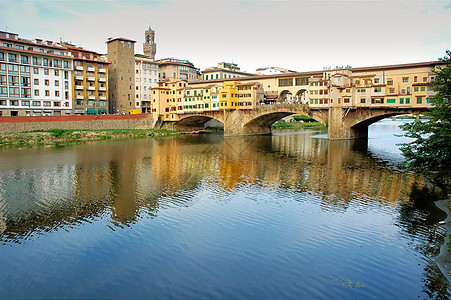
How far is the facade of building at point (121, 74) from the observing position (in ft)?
252

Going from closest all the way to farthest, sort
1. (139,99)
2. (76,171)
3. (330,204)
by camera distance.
A: (330,204) → (76,171) → (139,99)

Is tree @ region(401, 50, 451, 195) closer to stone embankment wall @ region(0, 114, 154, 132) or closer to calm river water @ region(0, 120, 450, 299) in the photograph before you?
calm river water @ region(0, 120, 450, 299)

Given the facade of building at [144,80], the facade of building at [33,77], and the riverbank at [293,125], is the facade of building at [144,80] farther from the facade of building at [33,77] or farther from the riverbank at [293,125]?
the riverbank at [293,125]

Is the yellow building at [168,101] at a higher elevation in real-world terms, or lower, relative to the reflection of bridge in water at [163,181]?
higher

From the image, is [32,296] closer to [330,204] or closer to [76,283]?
Answer: [76,283]

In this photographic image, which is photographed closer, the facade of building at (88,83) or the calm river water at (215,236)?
the calm river water at (215,236)

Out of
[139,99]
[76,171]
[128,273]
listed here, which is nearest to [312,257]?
[128,273]

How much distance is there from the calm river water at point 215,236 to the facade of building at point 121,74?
51.3 metres

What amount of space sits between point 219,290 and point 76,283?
15.0ft

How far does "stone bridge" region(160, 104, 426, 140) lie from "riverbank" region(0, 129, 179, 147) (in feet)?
46.8

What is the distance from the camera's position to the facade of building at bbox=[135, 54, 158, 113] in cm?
8275

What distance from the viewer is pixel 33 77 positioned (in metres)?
61.9

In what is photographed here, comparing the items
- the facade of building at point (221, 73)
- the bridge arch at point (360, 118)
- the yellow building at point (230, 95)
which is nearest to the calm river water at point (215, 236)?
the bridge arch at point (360, 118)

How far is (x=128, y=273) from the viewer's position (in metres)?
12.3
